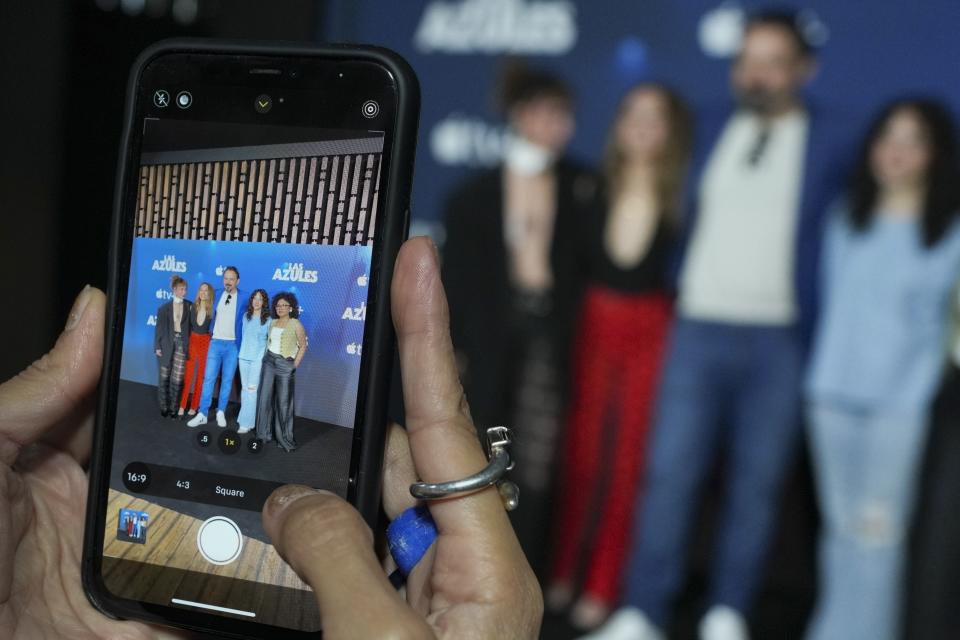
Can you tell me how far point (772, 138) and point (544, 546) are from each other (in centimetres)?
74

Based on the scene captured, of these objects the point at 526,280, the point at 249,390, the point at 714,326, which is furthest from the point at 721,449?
the point at 249,390

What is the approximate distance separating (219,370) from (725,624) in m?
0.96

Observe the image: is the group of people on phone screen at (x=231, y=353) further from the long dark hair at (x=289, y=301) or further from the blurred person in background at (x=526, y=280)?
the blurred person in background at (x=526, y=280)

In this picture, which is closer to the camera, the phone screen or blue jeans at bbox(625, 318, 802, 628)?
the phone screen

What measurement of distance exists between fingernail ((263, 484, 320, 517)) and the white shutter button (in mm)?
55

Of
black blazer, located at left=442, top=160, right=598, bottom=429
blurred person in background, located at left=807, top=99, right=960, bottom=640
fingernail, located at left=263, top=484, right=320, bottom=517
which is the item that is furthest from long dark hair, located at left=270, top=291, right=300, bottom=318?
blurred person in background, located at left=807, top=99, right=960, bottom=640

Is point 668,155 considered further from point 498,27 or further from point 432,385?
point 432,385

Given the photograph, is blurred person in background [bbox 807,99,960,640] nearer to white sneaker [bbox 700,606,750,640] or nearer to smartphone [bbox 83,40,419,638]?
white sneaker [bbox 700,606,750,640]

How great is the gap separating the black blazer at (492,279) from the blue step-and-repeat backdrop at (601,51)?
0.12 ft

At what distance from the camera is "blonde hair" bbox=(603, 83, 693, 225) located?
1205 millimetres

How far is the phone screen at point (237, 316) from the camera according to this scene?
22.1 inches

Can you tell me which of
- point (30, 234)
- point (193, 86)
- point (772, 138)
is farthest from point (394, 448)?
point (30, 234)

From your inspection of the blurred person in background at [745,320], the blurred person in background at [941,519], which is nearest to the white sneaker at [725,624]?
the blurred person in background at [745,320]

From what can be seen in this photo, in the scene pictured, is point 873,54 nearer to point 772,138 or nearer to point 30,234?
point 772,138
